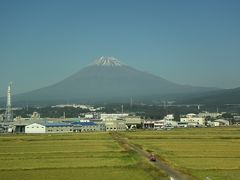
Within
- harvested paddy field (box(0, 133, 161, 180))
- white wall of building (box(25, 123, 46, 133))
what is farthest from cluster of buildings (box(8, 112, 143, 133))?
harvested paddy field (box(0, 133, 161, 180))

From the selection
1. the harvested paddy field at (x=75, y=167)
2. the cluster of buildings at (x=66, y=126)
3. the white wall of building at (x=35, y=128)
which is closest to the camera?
the harvested paddy field at (x=75, y=167)

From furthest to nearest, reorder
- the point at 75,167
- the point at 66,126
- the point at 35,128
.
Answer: the point at 66,126
the point at 35,128
the point at 75,167

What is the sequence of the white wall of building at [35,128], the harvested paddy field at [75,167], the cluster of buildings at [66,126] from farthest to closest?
the cluster of buildings at [66,126], the white wall of building at [35,128], the harvested paddy field at [75,167]

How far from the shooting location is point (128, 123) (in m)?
85.7

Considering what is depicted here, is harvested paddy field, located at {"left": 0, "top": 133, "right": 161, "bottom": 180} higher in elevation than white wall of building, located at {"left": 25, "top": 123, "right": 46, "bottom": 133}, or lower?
lower

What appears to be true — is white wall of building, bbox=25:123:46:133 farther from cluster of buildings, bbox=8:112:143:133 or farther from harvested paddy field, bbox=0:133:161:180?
harvested paddy field, bbox=0:133:161:180

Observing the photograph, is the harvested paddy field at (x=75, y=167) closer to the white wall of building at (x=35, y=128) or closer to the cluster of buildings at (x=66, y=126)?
the white wall of building at (x=35, y=128)

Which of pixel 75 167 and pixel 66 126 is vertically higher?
pixel 66 126

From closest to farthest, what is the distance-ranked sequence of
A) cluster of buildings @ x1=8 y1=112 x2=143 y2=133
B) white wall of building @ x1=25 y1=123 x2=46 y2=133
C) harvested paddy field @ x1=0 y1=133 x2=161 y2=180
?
harvested paddy field @ x1=0 y1=133 x2=161 y2=180 → white wall of building @ x1=25 y1=123 x2=46 y2=133 → cluster of buildings @ x1=8 y1=112 x2=143 y2=133

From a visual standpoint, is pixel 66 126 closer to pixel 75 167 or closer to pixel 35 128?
pixel 35 128

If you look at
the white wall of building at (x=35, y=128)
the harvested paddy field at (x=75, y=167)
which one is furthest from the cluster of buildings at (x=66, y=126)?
the harvested paddy field at (x=75, y=167)

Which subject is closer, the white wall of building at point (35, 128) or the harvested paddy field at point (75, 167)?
the harvested paddy field at point (75, 167)

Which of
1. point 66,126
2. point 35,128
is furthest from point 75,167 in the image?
point 66,126

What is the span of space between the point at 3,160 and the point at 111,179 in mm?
8356
